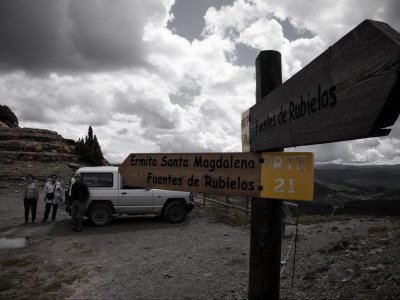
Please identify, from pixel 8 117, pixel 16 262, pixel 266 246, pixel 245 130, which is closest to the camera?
pixel 266 246

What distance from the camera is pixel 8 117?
137ft

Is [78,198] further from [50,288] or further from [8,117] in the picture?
[8,117]

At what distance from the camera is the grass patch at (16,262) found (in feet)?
20.0

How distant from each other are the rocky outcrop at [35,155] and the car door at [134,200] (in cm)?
1253

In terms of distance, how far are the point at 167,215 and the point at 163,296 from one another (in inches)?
236

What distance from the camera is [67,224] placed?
10516 millimetres

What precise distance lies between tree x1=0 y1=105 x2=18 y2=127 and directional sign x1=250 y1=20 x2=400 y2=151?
4809cm

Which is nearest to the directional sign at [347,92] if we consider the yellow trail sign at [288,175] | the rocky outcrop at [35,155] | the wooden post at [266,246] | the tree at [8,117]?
the yellow trail sign at [288,175]

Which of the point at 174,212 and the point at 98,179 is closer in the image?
the point at 98,179

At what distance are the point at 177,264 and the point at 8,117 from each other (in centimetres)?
4659

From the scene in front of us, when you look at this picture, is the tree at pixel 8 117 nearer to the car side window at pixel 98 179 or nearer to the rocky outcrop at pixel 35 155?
the rocky outcrop at pixel 35 155

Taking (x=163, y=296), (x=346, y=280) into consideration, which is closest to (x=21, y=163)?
(x=163, y=296)

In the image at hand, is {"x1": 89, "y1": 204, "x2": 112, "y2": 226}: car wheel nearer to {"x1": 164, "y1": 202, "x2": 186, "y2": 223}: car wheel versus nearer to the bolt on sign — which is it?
{"x1": 164, "y1": 202, "x2": 186, "y2": 223}: car wheel

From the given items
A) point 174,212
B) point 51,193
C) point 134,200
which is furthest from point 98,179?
point 174,212
